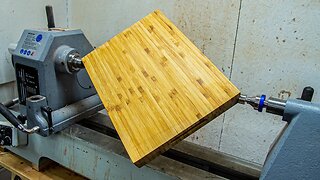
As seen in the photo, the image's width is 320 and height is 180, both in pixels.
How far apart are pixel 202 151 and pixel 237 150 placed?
0.42m

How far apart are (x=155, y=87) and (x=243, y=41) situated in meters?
0.58

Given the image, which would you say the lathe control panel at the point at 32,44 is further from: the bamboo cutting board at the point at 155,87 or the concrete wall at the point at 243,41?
the concrete wall at the point at 243,41

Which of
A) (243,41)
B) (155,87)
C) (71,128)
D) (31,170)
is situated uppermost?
(243,41)

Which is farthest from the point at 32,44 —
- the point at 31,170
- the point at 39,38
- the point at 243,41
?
the point at 243,41

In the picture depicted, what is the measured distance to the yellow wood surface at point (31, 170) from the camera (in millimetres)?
1052

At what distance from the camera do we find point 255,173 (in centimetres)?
84

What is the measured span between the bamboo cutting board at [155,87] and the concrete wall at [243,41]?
14.9 inches

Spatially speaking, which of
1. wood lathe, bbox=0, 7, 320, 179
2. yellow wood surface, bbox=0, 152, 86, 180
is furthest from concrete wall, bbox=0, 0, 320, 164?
yellow wood surface, bbox=0, 152, 86, 180

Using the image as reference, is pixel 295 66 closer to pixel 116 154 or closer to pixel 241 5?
pixel 241 5

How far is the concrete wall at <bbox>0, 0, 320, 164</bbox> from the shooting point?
1.02m

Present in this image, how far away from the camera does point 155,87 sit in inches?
29.6

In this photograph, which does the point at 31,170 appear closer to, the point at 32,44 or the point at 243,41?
the point at 32,44

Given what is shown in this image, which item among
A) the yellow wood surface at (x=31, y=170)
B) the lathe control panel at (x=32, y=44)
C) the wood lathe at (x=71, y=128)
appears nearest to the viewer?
the wood lathe at (x=71, y=128)

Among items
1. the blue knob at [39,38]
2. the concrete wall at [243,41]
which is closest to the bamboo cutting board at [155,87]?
the blue knob at [39,38]
